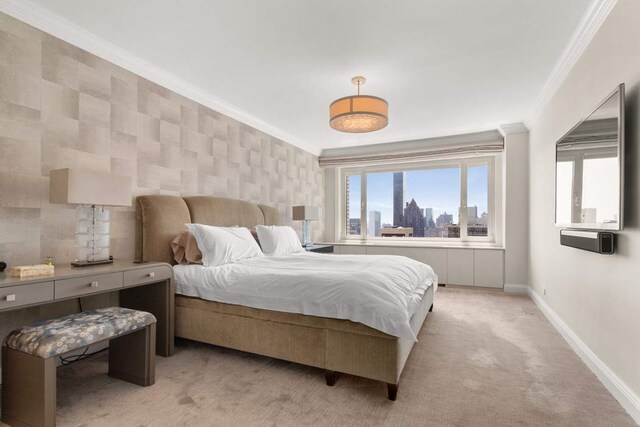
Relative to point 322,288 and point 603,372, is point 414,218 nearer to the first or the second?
point 603,372

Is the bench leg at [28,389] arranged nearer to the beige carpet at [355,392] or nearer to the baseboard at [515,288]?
the beige carpet at [355,392]

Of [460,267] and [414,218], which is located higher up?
[414,218]

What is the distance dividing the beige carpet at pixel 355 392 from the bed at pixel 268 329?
14cm

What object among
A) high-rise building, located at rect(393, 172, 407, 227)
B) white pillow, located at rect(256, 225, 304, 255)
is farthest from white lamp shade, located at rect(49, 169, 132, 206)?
high-rise building, located at rect(393, 172, 407, 227)

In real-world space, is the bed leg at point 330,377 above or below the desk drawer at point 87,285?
below

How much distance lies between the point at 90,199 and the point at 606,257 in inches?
138

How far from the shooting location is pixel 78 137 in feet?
8.24

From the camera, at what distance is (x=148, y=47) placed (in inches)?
108

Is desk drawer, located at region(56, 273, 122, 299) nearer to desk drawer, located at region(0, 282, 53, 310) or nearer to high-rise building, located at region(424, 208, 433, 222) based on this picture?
desk drawer, located at region(0, 282, 53, 310)

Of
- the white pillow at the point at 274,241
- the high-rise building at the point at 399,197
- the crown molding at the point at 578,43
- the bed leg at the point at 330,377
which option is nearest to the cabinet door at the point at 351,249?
the high-rise building at the point at 399,197

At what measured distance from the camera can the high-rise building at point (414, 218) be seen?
6148 mm

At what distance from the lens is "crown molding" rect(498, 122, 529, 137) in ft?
15.6

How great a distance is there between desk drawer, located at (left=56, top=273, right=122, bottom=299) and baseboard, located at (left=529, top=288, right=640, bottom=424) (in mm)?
3159

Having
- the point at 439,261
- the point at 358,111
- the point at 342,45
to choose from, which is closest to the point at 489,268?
the point at 439,261
